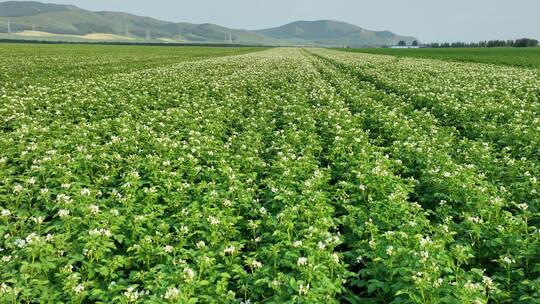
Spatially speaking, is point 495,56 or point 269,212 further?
point 495,56

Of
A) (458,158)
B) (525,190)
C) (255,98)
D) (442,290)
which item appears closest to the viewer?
(442,290)

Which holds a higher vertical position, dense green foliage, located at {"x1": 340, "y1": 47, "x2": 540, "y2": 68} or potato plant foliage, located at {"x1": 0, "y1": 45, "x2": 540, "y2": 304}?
dense green foliage, located at {"x1": 340, "y1": 47, "x2": 540, "y2": 68}

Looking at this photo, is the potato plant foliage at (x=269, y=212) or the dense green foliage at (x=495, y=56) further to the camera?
the dense green foliage at (x=495, y=56)

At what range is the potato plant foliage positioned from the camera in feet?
17.7

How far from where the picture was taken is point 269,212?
7.89 m

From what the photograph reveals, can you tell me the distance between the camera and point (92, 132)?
1355cm

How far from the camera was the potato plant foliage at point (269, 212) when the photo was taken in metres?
5.39

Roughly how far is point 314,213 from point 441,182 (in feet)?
12.2

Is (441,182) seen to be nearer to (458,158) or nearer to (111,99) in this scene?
(458,158)

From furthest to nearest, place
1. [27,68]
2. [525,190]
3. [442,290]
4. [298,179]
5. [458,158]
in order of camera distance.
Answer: [27,68], [458,158], [298,179], [525,190], [442,290]

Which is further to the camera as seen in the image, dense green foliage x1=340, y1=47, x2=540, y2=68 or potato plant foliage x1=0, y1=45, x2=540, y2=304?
dense green foliage x1=340, y1=47, x2=540, y2=68

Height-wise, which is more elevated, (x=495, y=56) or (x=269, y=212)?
(x=495, y=56)

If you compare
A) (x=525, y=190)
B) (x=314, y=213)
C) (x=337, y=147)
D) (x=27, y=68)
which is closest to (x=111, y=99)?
(x=337, y=147)

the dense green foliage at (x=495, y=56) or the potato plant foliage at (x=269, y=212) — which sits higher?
the dense green foliage at (x=495, y=56)
